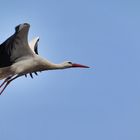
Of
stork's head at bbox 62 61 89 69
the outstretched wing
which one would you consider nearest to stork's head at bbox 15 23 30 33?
the outstretched wing

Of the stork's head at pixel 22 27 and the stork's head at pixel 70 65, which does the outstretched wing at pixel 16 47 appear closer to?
the stork's head at pixel 22 27

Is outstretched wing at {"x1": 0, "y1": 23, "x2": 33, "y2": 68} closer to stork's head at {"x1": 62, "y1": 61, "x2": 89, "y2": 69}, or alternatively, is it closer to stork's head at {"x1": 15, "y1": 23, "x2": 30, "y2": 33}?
stork's head at {"x1": 15, "y1": 23, "x2": 30, "y2": 33}

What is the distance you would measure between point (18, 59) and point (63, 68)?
4.00ft

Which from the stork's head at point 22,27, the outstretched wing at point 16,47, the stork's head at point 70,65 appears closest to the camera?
the stork's head at point 22,27

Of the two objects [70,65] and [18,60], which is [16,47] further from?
[70,65]

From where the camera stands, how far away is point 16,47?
15.7m

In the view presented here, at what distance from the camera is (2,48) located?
50.8 feet

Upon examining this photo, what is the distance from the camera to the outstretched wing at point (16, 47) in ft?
49.9

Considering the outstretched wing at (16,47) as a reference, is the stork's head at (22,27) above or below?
above

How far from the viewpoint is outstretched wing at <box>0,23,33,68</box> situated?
15.2 m

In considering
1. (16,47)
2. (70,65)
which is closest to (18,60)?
(16,47)

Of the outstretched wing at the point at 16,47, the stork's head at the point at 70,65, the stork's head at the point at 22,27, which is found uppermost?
the stork's head at the point at 22,27

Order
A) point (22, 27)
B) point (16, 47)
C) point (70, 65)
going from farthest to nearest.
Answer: point (70, 65) → point (16, 47) → point (22, 27)

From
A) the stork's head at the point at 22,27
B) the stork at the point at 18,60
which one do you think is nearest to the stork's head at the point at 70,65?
the stork at the point at 18,60
